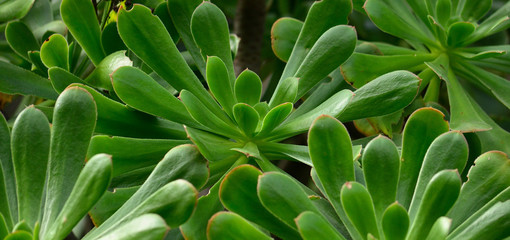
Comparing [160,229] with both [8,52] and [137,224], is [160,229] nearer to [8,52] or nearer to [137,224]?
[137,224]

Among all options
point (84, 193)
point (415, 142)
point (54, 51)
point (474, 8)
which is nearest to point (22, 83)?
point (54, 51)

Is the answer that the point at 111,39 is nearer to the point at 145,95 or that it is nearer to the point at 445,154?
the point at 145,95

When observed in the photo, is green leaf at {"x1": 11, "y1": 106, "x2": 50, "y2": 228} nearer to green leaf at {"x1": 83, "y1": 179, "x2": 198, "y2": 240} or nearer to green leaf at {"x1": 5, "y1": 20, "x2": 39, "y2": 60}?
green leaf at {"x1": 83, "y1": 179, "x2": 198, "y2": 240}

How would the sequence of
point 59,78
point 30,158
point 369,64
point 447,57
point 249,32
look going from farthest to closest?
point 249,32 < point 447,57 < point 369,64 < point 59,78 < point 30,158

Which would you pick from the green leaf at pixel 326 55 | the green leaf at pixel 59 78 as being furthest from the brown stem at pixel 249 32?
the green leaf at pixel 59 78

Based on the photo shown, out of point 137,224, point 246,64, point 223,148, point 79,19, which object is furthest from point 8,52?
point 137,224

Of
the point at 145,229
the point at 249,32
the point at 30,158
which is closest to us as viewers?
the point at 145,229

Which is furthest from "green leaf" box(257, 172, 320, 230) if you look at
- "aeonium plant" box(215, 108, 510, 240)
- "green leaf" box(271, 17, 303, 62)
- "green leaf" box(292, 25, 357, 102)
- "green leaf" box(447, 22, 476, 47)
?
"green leaf" box(447, 22, 476, 47)
